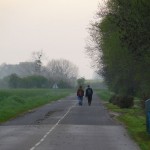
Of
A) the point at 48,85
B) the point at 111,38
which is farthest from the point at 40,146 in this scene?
the point at 48,85

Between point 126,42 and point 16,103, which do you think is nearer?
point 126,42

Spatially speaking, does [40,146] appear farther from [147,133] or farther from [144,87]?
[144,87]

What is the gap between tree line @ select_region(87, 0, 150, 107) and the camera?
2534cm

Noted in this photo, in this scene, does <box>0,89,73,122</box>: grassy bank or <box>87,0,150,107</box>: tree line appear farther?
<box>0,89,73,122</box>: grassy bank

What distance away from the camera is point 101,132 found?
2445 cm

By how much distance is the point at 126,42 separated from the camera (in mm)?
26250

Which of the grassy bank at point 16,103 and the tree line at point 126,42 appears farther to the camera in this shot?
the grassy bank at point 16,103

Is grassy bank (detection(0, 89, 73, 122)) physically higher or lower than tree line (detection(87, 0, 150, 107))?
lower

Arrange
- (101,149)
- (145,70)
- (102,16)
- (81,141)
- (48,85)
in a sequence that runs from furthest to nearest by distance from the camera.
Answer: (48,85) → (102,16) → (145,70) → (81,141) → (101,149)

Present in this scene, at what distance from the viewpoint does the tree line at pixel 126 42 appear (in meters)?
25.3

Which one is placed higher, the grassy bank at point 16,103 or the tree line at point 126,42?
the tree line at point 126,42

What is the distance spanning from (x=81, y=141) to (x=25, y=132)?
4660 mm

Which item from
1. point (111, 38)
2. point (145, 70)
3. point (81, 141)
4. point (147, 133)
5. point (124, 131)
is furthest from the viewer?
point (111, 38)

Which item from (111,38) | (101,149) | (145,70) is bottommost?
(101,149)
